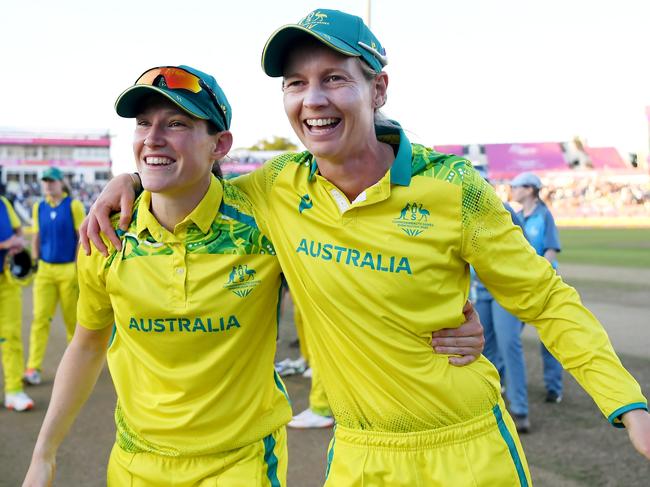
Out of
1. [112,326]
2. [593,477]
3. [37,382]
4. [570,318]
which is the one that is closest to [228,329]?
[112,326]

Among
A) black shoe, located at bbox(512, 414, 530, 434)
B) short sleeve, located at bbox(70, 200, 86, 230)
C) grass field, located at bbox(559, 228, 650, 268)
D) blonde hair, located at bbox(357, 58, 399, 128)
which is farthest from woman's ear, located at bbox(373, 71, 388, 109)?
grass field, located at bbox(559, 228, 650, 268)

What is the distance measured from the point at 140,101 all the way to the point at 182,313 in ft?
2.63

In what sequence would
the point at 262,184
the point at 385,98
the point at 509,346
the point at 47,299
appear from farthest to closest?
1. the point at 47,299
2. the point at 509,346
3. the point at 262,184
4. the point at 385,98

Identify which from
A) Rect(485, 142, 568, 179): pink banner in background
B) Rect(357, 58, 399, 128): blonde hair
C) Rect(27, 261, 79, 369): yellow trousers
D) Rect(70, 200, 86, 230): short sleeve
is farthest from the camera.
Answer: Rect(485, 142, 568, 179): pink banner in background

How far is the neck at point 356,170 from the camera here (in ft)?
7.50

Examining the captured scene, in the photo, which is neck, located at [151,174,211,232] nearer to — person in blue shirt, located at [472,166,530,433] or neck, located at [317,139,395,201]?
neck, located at [317,139,395,201]

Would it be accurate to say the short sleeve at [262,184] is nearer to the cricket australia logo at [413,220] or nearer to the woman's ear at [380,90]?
the woman's ear at [380,90]

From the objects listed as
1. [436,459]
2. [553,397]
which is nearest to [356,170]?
[436,459]

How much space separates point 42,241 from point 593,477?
610cm

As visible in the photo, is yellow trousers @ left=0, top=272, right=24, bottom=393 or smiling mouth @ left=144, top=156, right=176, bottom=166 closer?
smiling mouth @ left=144, top=156, right=176, bottom=166

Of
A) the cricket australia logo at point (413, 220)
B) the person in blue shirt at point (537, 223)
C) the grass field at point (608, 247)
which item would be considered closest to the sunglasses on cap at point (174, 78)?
the cricket australia logo at point (413, 220)

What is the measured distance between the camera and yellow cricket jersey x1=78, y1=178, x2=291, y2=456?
2395 mm

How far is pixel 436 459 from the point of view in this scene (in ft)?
7.04

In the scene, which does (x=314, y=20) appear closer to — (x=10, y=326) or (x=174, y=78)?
(x=174, y=78)
